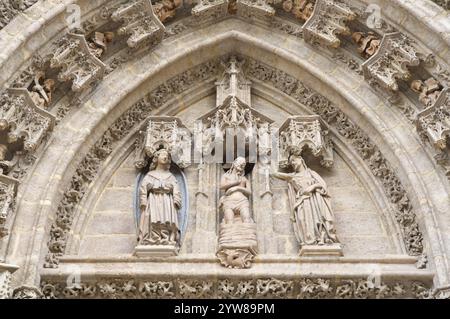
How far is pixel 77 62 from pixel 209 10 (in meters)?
1.98

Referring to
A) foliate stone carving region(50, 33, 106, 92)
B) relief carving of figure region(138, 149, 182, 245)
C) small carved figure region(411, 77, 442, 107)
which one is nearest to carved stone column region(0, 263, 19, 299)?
relief carving of figure region(138, 149, 182, 245)

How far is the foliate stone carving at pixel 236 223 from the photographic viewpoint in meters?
7.45

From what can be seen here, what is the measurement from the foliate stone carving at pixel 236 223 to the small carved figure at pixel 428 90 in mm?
2140

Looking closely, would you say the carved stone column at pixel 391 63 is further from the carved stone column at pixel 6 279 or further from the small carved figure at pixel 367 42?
the carved stone column at pixel 6 279

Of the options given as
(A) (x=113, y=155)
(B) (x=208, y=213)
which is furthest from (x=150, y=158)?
(B) (x=208, y=213)

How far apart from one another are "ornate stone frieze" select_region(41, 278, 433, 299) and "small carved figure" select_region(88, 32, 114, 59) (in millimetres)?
2963

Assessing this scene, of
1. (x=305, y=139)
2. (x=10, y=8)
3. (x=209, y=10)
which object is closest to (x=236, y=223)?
(x=305, y=139)

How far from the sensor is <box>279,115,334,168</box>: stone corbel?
8.62m

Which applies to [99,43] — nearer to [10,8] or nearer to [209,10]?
[10,8]

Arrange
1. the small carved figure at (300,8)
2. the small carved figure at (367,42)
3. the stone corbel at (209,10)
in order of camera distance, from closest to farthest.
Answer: the small carved figure at (367,42), the small carved figure at (300,8), the stone corbel at (209,10)

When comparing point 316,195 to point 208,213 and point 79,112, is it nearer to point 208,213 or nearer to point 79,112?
point 208,213

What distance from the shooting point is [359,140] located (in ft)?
28.8

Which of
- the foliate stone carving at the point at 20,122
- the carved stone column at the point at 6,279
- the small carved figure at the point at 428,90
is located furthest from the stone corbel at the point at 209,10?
the carved stone column at the point at 6,279

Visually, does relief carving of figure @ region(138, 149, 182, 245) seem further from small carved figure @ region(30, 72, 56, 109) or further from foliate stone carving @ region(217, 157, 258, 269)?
small carved figure @ region(30, 72, 56, 109)
